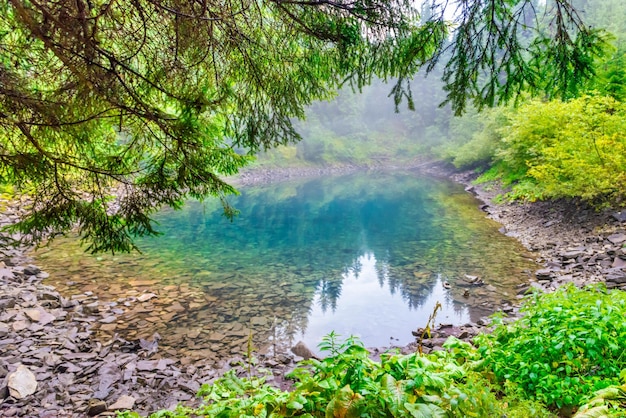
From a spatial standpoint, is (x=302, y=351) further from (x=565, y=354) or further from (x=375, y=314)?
(x=565, y=354)

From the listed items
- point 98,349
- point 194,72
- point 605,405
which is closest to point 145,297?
point 98,349

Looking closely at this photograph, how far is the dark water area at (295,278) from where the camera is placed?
25.5ft

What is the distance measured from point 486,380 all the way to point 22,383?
5400 millimetres

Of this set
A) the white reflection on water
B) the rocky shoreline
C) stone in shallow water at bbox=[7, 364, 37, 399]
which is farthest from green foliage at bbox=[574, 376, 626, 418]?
stone in shallow water at bbox=[7, 364, 37, 399]

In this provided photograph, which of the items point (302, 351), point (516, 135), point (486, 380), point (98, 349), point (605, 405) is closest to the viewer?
point (605, 405)

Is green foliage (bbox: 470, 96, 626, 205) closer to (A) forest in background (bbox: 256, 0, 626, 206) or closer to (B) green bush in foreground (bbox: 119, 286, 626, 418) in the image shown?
(A) forest in background (bbox: 256, 0, 626, 206)

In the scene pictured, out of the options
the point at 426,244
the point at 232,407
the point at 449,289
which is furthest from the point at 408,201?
the point at 232,407

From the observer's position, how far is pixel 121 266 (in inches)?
430

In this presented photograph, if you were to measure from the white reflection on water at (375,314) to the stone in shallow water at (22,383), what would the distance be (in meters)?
4.32

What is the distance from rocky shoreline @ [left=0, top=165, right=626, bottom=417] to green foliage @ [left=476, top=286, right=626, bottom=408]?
2629mm

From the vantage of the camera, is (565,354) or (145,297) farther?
(145,297)

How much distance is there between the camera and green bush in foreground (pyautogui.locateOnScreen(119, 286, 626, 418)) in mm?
2365

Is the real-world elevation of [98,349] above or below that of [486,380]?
below

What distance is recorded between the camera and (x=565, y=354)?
3.29 metres
